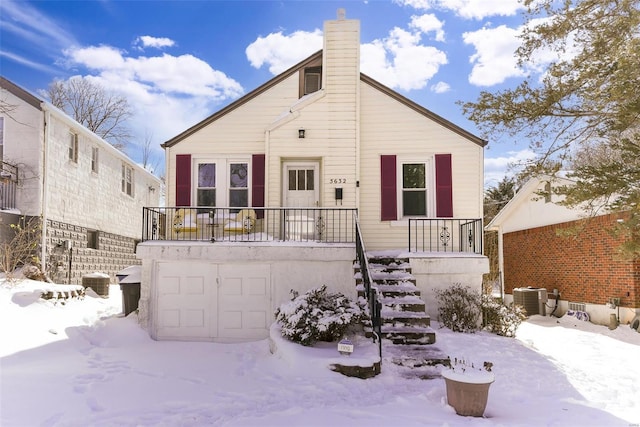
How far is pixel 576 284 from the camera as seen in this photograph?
13.0 m

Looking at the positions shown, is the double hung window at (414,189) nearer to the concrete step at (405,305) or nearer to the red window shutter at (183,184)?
the concrete step at (405,305)

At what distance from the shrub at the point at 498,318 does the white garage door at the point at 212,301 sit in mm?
4516

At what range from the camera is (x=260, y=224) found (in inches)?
417

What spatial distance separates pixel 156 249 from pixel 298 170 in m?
3.89

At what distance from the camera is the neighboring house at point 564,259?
11.2 metres

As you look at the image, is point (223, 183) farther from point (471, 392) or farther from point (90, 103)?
point (90, 103)

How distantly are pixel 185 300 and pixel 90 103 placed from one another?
22.2m

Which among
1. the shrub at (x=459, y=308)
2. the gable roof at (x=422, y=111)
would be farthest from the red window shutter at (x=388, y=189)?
the shrub at (x=459, y=308)

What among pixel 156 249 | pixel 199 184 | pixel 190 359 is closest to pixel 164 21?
pixel 199 184

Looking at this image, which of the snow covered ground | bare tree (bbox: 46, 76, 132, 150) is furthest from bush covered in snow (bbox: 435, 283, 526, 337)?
bare tree (bbox: 46, 76, 132, 150)

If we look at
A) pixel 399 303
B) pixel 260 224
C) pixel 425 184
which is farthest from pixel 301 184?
pixel 399 303

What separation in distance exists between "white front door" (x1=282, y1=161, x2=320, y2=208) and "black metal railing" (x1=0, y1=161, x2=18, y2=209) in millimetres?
7504

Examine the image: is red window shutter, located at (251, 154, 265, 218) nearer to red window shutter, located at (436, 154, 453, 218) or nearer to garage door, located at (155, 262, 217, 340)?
garage door, located at (155, 262, 217, 340)

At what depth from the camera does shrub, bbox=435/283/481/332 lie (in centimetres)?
873
